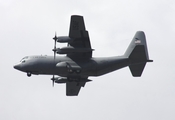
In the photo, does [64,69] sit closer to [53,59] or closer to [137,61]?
[53,59]

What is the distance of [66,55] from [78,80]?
3.05m

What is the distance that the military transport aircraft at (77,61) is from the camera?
49.8 metres

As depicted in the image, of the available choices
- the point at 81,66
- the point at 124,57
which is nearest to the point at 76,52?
the point at 81,66

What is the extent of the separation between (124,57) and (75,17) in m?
7.16

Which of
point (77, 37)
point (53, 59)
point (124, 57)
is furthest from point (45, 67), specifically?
point (124, 57)

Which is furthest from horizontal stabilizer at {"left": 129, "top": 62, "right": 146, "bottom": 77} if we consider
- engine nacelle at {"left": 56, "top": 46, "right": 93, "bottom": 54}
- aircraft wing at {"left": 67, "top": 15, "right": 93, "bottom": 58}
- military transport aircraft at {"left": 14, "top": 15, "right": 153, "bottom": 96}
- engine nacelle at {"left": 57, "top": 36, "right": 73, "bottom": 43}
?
engine nacelle at {"left": 57, "top": 36, "right": 73, "bottom": 43}

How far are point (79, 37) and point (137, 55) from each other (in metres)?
6.63

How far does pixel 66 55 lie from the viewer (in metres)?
52.0

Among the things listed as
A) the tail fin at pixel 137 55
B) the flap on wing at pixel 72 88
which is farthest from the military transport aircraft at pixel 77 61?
the flap on wing at pixel 72 88

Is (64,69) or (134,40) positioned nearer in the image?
(64,69)

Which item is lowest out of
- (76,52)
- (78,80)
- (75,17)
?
(78,80)

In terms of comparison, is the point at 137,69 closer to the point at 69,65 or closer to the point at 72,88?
the point at 69,65

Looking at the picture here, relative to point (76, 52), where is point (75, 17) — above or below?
above

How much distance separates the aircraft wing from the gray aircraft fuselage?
1133 millimetres
